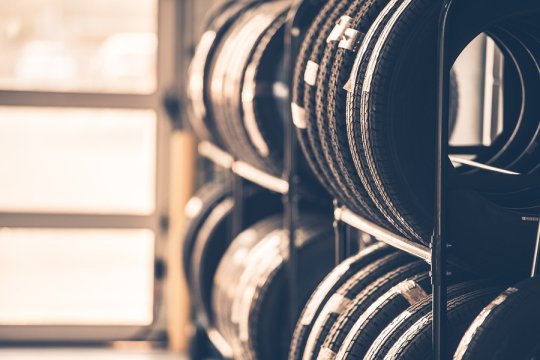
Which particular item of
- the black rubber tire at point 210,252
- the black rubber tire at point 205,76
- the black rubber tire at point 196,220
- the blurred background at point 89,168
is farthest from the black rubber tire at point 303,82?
the blurred background at point 89,168

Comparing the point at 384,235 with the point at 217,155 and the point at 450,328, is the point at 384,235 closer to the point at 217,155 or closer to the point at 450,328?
the point at 450,328

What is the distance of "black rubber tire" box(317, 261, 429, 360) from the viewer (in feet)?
6.23

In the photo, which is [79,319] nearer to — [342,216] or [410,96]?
[342,216]

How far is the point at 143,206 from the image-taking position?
5.11 meters

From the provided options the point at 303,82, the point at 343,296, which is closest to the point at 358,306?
the point at 343,296

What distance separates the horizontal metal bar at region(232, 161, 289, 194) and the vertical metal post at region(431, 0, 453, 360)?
996mm

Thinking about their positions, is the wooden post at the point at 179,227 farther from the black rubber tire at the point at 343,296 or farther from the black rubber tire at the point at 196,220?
the black rubber tire at the point at 343,296

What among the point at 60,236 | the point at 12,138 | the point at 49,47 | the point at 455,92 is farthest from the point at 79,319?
the point at 455,92

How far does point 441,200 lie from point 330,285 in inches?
26.6

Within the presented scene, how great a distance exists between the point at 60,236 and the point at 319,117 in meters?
3.31

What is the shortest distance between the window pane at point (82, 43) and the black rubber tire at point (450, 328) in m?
3.63

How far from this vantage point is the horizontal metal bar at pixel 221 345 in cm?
319

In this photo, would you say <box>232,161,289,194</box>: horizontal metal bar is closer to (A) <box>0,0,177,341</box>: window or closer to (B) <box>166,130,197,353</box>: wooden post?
(B) <box>166,130,197,353</box>: wooden post

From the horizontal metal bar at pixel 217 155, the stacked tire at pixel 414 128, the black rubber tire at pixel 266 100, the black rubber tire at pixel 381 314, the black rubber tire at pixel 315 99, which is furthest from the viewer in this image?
the horizontal metal bar at pixel 217 155
